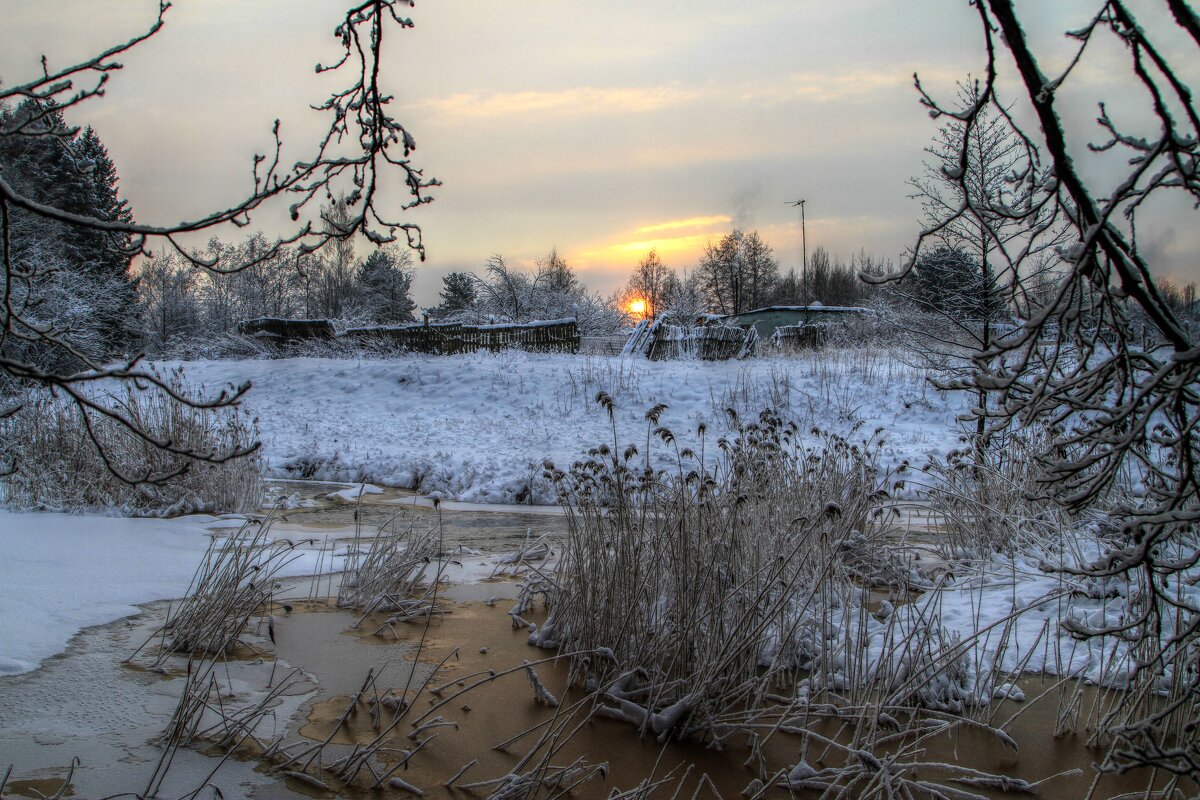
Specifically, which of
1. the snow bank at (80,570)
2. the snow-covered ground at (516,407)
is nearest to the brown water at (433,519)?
the snow-covered ground at (516,407)

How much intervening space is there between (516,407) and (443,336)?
6.37 meters

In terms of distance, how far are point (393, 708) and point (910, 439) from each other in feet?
34.9

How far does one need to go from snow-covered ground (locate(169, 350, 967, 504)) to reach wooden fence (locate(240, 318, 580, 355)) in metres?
1.67

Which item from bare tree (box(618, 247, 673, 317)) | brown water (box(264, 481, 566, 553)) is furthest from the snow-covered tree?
brown water (box(264, 481, 566, 553))

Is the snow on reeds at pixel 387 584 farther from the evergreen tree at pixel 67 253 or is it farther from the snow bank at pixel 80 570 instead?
the evergreen tree at pixel 67 253

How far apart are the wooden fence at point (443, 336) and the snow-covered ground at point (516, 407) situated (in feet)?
5.48

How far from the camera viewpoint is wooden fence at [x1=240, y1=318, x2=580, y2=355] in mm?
20375

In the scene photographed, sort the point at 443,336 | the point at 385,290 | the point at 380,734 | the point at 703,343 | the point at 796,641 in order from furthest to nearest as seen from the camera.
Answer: the point at 385,290 → the point at 443,336 → the point at 703,343 → the point at 796,641 → the point at 380,734

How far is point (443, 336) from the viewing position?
20.3 m

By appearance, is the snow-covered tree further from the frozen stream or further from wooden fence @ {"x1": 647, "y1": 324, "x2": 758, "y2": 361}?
the frozen stream

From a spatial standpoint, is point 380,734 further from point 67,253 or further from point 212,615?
point 67,253

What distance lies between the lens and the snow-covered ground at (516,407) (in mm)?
10641

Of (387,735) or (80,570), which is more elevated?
(80,570)

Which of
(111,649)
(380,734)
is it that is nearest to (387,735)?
(380,734)
